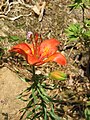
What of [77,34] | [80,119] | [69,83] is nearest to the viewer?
[77,34]

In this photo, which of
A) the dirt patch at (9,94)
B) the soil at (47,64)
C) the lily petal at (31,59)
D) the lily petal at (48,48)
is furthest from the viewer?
the soil at (47,64)

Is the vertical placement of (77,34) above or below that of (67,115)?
above

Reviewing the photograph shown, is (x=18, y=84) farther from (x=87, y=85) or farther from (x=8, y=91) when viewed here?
(x=87, y=85)

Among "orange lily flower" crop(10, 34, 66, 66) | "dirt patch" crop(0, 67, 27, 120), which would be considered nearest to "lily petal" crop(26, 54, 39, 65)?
"orange lily flower" crop(10, 34, 66, 66)

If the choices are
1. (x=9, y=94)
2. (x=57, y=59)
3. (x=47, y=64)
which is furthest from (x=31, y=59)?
(x=47, y=64)

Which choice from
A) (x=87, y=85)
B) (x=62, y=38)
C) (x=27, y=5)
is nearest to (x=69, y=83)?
(x=87, y=85)

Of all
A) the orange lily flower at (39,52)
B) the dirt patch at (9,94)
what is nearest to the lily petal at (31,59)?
the orange lily flower at (39,52)

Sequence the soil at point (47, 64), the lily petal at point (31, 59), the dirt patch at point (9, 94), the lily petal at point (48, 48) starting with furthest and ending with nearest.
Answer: the soil at point (47, 64), the dirt patch at point (9, 94), the lily petal at point (48, 48), the lily petal at point (31, 59)

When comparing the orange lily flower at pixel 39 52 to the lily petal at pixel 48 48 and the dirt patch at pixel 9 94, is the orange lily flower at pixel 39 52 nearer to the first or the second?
the lily petal at pixel 48 48
